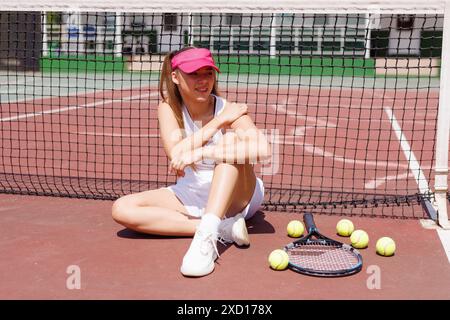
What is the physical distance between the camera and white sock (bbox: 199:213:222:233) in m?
3.22

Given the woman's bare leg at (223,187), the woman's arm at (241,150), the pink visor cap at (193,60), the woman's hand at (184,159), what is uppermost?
the pink visor cap at (193,60)

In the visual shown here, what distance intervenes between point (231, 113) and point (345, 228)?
0.96 meters

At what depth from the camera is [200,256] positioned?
10.2 ft

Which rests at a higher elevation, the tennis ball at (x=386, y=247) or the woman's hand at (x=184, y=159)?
the woman's hand at (x=184, y=159)

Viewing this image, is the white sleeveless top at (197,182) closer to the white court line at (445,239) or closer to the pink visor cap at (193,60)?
the pink visor cap at (193,60)

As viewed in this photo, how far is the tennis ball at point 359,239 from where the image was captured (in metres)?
3.53

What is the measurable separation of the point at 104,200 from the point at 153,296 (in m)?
1.82

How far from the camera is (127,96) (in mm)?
12391

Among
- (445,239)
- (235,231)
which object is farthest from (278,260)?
(445,239)

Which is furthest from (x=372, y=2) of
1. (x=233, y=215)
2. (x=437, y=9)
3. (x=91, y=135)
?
(x=91, y=135)

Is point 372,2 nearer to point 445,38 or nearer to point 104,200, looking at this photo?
point 445,38

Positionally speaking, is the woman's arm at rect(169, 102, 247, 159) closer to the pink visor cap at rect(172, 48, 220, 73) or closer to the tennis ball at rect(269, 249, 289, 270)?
the pink visor cap at rect(172, 48, 220, 73)

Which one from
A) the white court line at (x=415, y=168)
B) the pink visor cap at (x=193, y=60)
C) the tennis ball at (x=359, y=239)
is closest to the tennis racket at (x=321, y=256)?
the tennis ball at (x=359, y=239)

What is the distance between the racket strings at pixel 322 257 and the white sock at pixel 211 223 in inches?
16.1
